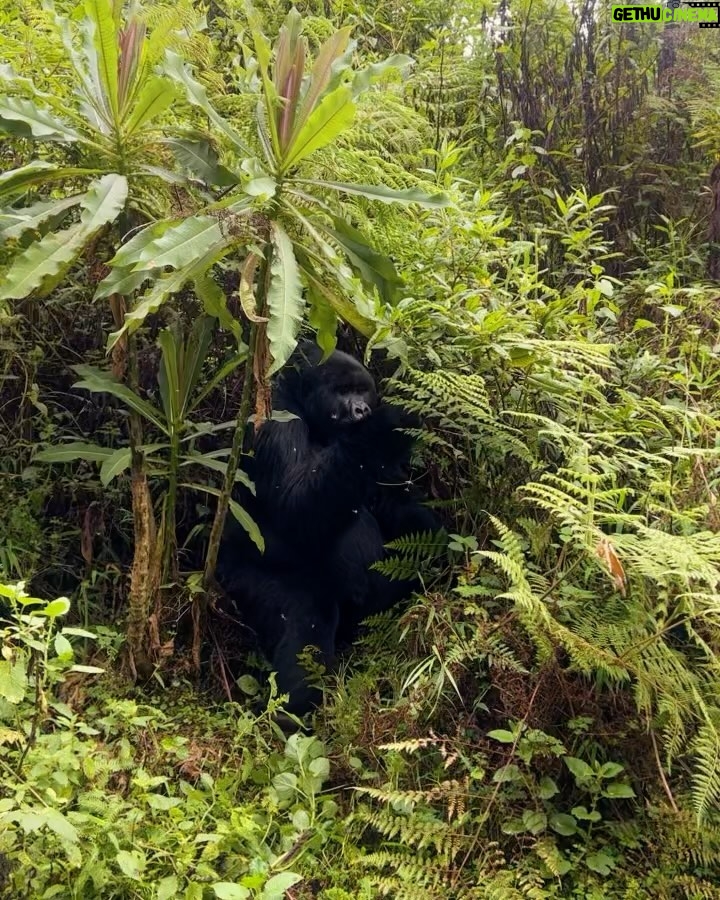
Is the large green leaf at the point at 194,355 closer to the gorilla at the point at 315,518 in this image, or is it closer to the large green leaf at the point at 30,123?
the gorilla at the point at 315,518

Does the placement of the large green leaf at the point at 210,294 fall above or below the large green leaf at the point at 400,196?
below

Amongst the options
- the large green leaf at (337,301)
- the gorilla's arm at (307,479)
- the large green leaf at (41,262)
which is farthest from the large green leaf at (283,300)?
the gorilla's arm at (307,479)

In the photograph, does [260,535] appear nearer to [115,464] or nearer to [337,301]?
[115,464]

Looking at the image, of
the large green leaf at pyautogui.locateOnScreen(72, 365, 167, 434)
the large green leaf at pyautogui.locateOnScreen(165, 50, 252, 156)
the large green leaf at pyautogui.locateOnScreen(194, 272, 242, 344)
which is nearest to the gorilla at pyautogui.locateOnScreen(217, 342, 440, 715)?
the large green leaf at pyautogui.locateOnScreen(72, 365, 167, 434)

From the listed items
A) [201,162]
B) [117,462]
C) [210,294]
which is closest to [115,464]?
[117,462]

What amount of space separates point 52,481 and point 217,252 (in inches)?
62.5

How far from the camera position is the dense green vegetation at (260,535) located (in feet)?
7.00

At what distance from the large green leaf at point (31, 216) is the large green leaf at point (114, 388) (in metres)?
0.51

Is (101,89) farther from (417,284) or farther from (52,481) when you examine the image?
(52,481)

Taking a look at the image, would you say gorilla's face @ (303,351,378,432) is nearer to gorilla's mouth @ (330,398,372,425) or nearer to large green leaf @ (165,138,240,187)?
gorilla's mouth @ (330,398,372,425)

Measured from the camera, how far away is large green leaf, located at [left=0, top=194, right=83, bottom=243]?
235cm

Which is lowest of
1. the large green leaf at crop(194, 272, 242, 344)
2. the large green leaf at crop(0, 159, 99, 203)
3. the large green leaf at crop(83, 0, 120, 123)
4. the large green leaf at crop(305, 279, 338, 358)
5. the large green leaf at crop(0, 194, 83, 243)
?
the large green leaf at crop(305, 279, 338, 358)

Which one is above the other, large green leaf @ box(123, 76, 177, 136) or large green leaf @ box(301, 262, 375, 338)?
large green leaf @ box(123, 76, 177, 136)

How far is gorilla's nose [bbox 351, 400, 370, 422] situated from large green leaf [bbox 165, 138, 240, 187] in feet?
3.30
